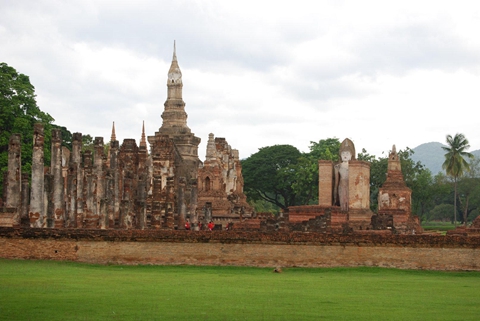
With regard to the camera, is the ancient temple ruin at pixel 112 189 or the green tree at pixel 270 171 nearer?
the ancient temple ruin at pixel 112 189

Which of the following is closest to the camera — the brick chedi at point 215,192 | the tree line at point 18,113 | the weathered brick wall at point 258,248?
the weathered brick wall at point 258,248

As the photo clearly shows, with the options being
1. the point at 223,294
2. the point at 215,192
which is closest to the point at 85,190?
the point at 215,192

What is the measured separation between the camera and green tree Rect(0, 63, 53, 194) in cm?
4034

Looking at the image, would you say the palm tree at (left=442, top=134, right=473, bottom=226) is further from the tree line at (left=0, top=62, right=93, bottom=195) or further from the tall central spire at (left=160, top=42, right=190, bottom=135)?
the tree line at (left=0, top=62, right=93, bottom=195)

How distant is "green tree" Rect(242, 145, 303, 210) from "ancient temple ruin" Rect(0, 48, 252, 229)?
20996mm

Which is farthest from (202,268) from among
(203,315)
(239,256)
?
(203,315)

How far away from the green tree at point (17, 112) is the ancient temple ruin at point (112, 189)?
2160 millimetres

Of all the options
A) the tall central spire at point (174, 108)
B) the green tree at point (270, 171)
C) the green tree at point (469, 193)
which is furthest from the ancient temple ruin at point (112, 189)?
the green tree at point (469, 193)

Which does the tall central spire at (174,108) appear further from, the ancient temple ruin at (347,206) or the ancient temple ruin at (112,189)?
the ancient temple ruin at (347,206)

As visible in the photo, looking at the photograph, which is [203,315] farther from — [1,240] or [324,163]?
[324,163]

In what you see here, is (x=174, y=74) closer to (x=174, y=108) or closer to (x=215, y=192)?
(x=174, y=108)

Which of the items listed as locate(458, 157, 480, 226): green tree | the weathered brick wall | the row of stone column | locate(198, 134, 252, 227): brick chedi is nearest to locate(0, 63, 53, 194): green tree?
the row of stone column

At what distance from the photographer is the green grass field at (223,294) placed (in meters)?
13.4

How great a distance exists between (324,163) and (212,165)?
14.3 metres
